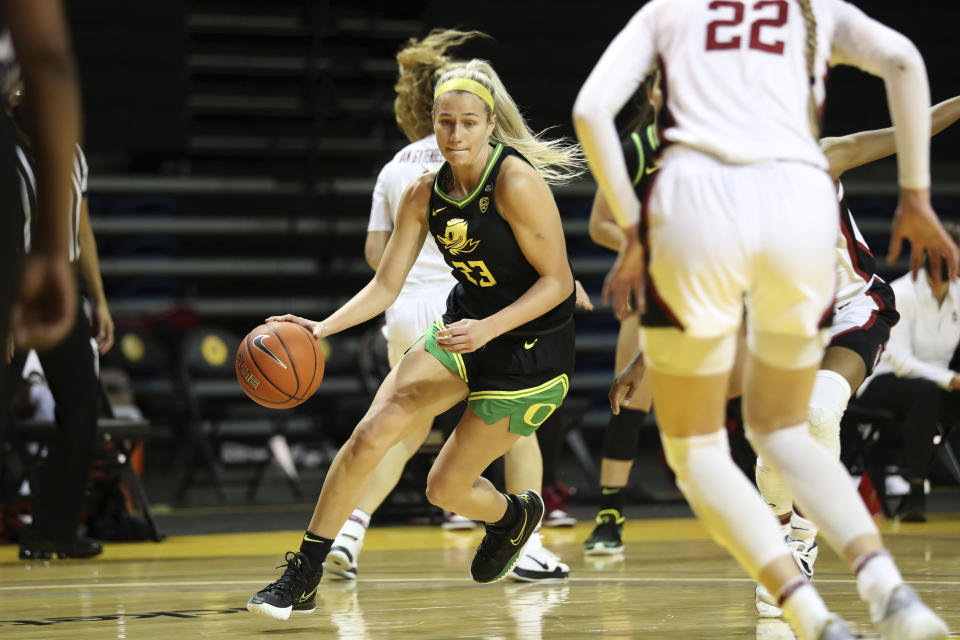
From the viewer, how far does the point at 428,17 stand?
33.9 feet

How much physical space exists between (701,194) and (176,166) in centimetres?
828

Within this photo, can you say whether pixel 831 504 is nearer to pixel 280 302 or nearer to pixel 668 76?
pixel 668 76

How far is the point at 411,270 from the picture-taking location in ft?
16.0

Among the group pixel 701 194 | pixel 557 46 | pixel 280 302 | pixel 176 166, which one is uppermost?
pixel 701 194

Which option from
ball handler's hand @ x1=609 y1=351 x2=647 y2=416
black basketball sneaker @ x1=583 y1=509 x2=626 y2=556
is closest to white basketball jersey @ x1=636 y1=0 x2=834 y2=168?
ball handler's hand @ x1=609 y1=351 x2=647 y2=416

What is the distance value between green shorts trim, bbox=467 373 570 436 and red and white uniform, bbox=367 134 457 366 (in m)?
1.21

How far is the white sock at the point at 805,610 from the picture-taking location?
2.16 metres

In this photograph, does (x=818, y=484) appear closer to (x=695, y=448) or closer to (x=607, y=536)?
(x=695, y=448)

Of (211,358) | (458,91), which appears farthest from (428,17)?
(458,91)

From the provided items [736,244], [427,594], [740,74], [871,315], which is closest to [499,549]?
[427,594]

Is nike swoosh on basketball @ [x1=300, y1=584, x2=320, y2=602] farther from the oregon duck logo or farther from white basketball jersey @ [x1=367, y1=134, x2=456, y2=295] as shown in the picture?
white basketball jersey @ [x1=367, y1=134, x2=456, y2=295]

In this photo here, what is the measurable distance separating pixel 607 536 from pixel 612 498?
0.54 ft

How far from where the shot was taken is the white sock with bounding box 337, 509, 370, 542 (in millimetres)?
4410

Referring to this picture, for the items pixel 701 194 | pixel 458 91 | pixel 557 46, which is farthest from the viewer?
pixel 557 46
